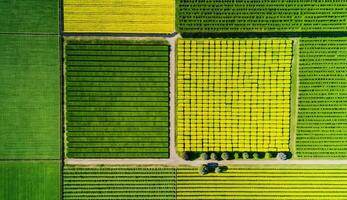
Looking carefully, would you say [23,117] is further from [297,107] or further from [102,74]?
[297,107]

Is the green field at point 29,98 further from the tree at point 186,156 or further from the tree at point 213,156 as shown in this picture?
the tree at point 213,156

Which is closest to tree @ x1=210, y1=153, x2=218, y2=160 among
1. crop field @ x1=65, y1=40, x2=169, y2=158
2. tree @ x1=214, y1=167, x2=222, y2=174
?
tree @ x1=214, y1=167, x2=222, y2=174

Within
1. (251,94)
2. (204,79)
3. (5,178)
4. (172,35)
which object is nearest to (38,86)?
(5,178)

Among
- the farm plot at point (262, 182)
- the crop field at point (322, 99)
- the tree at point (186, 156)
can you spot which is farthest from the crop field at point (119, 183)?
the crop field at point (322, 99)

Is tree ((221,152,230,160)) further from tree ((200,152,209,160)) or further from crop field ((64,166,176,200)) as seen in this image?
crop field ((64,166,176,200))

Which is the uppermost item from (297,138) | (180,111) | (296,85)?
(296,85)

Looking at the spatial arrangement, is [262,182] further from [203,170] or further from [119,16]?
[119,16]
